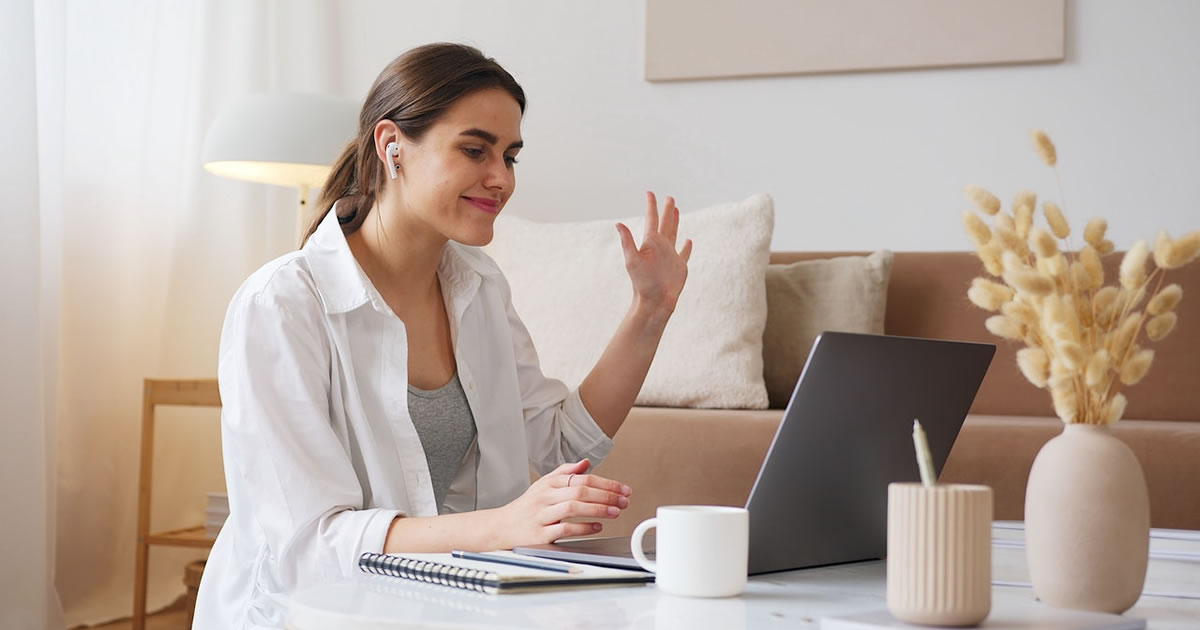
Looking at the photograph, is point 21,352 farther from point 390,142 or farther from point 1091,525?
point 1091,525

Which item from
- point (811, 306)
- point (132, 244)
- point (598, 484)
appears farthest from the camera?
point (132, 244)

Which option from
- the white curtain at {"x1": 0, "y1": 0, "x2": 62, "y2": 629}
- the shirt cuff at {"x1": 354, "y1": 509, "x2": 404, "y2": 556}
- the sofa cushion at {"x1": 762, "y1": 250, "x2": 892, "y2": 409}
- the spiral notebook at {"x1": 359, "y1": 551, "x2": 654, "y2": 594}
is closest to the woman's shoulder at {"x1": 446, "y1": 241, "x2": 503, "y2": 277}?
the shirt cuff at {"x1": 354, "y1": 509, "x2": 404, "y2": 556}

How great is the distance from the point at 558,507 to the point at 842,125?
7.07 ft

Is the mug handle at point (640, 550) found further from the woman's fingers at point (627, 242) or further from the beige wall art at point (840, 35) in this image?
the beige wall art at point (840, 35)

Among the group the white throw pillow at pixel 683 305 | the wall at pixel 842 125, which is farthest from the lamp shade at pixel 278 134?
the wall at pixel 842 125

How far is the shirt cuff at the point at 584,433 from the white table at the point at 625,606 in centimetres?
67

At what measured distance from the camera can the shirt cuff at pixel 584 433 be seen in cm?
162

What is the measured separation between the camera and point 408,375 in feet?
4.80

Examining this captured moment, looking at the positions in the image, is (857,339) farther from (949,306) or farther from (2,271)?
(2,271)

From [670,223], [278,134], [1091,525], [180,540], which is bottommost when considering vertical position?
[180,540]

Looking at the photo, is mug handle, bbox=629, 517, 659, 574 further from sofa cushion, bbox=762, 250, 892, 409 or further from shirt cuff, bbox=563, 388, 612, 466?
sofa cushion, bbox=762, 250, 892, 409

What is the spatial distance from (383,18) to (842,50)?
1335 millimetres

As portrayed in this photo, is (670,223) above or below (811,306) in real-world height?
above

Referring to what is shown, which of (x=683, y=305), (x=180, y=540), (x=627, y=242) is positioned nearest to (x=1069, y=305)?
(x=627, y=242)
